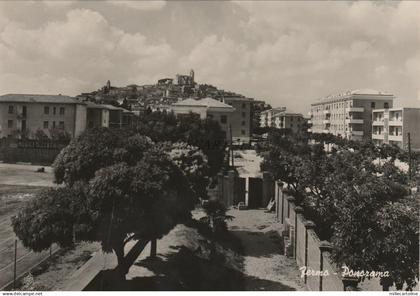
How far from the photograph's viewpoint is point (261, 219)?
2572 centimetres

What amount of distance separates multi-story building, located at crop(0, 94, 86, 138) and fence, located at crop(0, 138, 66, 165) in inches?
285

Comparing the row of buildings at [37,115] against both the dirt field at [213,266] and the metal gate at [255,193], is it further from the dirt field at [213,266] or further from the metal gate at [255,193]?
the dirt field at [213,266]

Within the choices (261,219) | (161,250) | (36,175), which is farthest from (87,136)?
(36,175)

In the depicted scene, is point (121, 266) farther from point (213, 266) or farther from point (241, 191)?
point (241, 191)

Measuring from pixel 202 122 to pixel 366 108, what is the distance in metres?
58.4

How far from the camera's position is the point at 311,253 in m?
14.5

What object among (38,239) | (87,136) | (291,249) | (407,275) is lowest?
(291,249)

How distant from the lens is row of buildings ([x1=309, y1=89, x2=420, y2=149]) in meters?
63.6

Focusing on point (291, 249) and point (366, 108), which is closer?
point (291, 249)

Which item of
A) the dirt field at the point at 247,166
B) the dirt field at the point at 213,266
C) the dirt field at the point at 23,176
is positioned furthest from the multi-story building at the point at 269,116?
the dirt field at the point at 213,266

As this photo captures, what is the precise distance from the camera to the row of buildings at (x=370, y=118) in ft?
209

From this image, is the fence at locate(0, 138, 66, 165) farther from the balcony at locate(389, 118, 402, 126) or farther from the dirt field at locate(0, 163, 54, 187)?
the balcony at locate(389, 118, 402, 126)

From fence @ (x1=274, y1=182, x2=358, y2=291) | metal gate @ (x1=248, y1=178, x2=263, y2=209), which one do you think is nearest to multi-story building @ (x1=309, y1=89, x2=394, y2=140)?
metal gate @ (x1=248, y1=178, x2=263, y2=209)

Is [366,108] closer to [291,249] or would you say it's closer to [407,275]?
[291,249]
